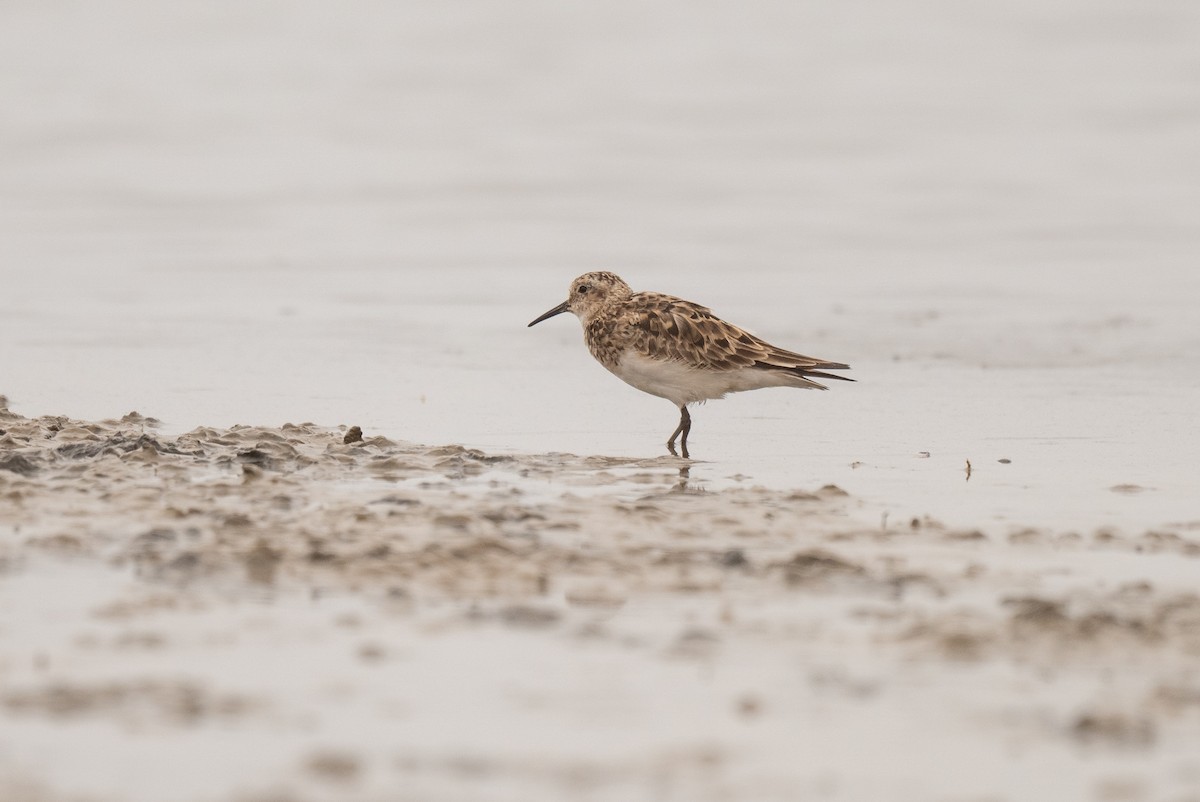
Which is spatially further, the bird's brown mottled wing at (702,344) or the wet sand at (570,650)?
the bird's brown mottled wing at (702,344)

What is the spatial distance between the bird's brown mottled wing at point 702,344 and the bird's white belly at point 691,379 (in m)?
0.04

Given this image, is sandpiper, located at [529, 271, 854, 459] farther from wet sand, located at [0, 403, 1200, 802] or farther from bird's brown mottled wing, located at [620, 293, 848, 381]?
wet sand, located at [0, 403, 1200, 802]

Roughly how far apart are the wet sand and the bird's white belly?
2823mm

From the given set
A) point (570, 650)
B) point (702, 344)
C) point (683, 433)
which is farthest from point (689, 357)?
point (570, 650)

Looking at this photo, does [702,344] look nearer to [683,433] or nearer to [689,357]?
[689,357]

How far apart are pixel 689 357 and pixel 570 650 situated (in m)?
5.48

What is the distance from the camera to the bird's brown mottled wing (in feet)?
35.1

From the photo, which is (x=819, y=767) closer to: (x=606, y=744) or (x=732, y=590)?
(x=606, y=744)

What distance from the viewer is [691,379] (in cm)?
1076

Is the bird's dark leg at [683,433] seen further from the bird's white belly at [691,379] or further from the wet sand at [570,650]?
the wet sand at [570,650]

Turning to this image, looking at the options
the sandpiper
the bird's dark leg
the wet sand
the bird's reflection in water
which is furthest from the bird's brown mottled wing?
the wet sand

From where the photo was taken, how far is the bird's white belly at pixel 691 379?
10.8 meters

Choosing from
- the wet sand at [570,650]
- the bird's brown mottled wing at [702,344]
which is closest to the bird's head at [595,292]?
the bird's brown mottled wing at [702,344]

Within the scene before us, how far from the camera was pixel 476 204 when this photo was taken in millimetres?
23484
